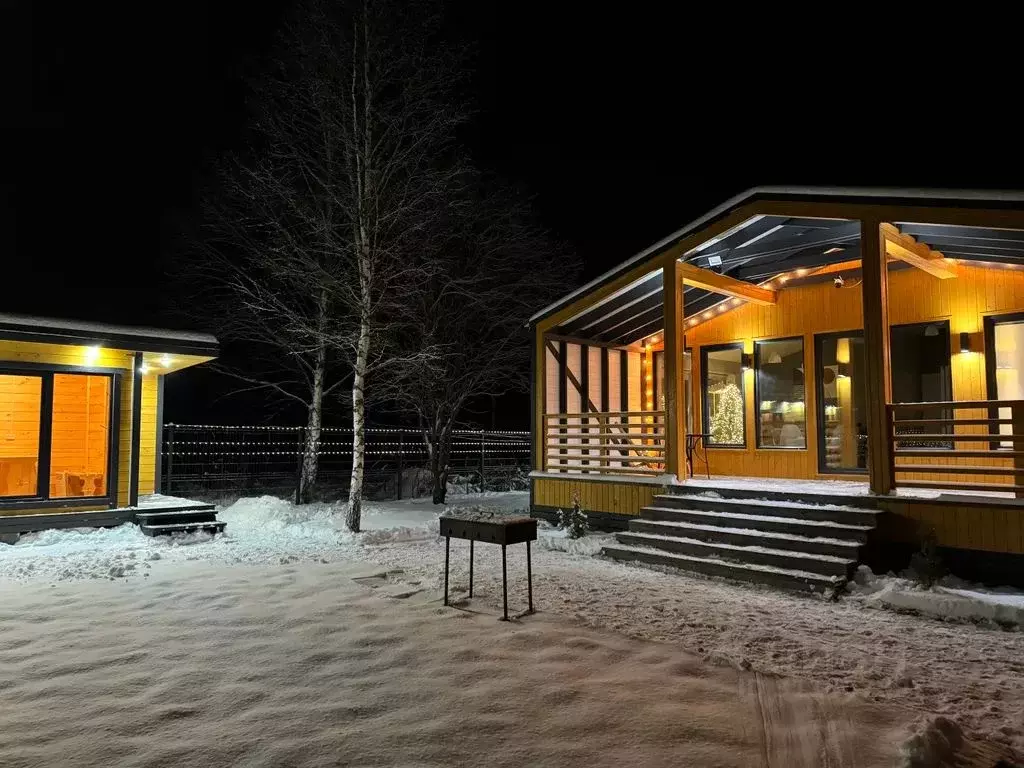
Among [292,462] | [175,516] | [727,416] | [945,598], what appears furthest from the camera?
[292,462]

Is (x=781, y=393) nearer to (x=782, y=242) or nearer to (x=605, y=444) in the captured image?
(x=782, y=242)

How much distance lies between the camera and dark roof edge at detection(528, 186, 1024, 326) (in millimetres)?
6816

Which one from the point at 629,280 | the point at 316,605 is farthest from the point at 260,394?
the point at 316,605

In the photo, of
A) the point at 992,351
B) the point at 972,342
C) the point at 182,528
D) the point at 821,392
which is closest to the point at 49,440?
the point at 182,528

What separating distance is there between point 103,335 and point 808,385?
10.6 m

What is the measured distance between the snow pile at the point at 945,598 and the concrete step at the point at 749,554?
0.21 metres

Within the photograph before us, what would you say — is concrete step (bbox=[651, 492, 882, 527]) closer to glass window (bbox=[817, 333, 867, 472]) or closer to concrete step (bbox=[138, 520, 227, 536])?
glass window (bbox=[817, 333, 867, 472])

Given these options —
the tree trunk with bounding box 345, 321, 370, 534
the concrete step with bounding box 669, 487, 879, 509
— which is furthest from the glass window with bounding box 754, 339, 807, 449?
the tree trunk with bounding box 345, 321, 370, 534

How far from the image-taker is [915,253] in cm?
854

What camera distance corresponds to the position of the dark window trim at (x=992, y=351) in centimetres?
898

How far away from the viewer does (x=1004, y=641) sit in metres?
5.09

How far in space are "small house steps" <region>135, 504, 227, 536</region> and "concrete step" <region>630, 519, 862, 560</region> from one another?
6.07 meters

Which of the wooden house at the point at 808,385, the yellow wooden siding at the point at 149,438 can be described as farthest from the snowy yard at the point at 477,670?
the yellow wooden siding at the point at 149,438

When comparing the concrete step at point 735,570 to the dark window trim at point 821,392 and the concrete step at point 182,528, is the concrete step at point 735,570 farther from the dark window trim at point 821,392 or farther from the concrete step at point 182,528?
the concrete step at point 182,528
